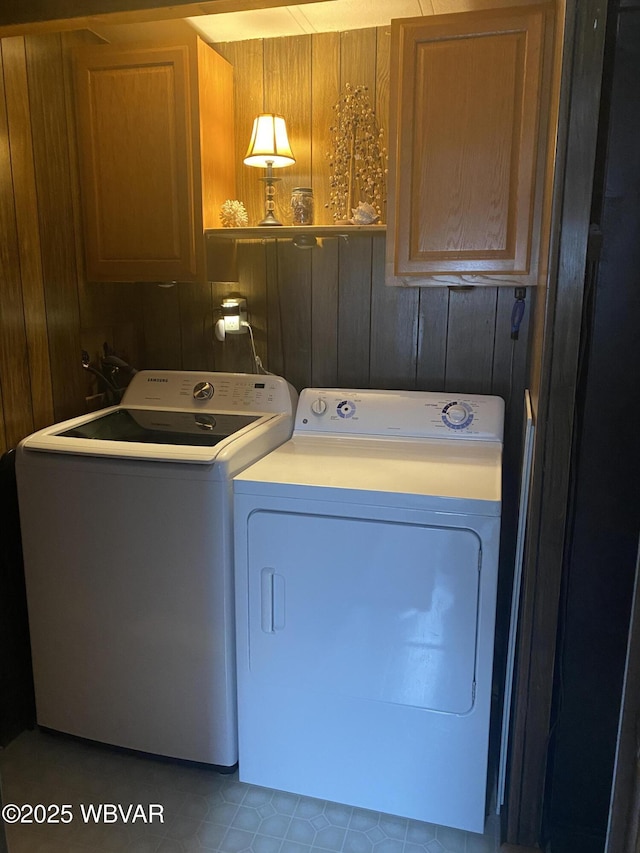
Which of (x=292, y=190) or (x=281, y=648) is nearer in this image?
(x=281, y=648)

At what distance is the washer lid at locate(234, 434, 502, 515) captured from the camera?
5.30 feet

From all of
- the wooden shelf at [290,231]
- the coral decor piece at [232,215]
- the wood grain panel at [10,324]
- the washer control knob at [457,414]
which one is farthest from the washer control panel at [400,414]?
the wood grain panel at [10,324]

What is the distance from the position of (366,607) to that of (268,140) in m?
1.50

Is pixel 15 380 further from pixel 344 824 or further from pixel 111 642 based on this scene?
pixel 344 824

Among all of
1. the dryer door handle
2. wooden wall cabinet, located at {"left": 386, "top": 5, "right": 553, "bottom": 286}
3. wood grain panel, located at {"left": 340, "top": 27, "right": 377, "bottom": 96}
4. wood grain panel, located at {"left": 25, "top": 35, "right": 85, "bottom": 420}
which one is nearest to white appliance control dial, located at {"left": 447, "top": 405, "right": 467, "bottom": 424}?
wooden wall cabinet, located at {"left": 386, "top": 5, "right": 553, "bottom": 286}

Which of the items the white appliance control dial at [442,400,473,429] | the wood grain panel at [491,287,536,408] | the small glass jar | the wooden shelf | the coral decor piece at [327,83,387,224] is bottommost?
the white appliance control dial at [442,400,473,429]

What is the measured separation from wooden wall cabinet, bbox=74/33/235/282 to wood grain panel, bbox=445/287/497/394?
881 mm

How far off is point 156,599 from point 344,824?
2.56ft

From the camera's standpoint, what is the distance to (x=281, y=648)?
1.77 meters

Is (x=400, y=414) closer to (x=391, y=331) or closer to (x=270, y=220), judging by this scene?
(x=391, y=331)

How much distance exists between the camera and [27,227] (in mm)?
2031

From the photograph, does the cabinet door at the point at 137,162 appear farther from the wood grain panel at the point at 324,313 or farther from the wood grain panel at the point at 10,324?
the wood grain panel at the point at 324,313

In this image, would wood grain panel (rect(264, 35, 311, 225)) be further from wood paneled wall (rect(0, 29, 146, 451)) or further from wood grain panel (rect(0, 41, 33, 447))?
wood grain panel (rect(0, 41, 33, 447))

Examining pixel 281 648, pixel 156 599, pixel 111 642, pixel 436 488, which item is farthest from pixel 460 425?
pixel 111 642
